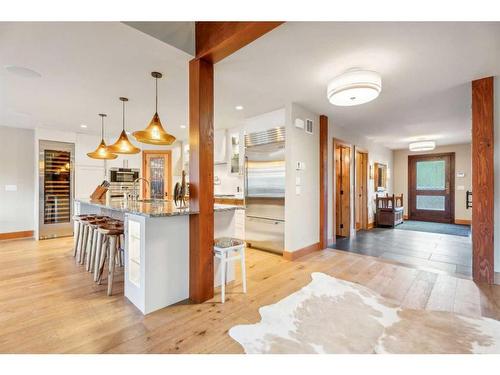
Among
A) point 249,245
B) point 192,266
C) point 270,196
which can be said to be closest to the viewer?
point 192,266

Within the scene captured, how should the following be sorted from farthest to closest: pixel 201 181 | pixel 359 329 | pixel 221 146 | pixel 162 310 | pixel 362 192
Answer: pixel 362 192, pixel 221 146, pixel 201 181, pixel 162 310, pixel 359 329

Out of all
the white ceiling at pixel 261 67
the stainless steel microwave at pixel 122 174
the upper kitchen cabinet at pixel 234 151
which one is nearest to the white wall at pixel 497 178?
the white ceiling at pixel 261 67

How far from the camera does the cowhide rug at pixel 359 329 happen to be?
1628 millimetres

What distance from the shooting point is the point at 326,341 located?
1696 mm

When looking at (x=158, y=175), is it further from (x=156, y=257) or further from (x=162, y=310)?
(x=162, y=310)

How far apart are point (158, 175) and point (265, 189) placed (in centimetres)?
388

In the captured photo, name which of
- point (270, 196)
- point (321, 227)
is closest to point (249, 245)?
point (270, 196)

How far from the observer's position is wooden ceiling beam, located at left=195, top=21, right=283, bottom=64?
70.1 inches

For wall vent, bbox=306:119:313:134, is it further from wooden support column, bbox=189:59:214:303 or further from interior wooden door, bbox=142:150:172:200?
interior wooden door, bbox=142:150:172:200

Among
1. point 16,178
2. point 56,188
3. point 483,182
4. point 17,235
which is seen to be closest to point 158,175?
point 56,188

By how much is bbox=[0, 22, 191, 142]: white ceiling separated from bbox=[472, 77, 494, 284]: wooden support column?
3.48 m

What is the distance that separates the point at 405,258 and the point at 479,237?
44.0 inches

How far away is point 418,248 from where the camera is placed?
4.38m
